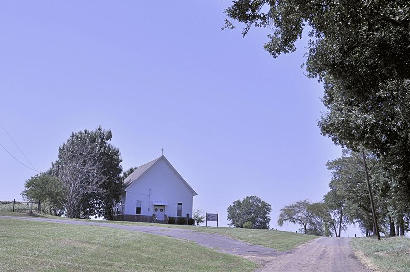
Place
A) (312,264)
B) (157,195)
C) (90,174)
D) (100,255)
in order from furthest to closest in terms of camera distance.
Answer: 1. (157,195)
2. (90,174)
3. (312,264)
4. (100,255)

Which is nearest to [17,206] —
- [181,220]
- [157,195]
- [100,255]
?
[157,195]

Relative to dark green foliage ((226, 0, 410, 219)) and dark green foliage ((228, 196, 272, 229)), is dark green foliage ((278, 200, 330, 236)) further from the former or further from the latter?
dark green foliage ((226, 0, 410, 219))

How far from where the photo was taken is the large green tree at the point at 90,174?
52812mm

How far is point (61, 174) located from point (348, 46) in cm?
4874

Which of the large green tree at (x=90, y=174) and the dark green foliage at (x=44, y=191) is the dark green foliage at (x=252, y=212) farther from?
the dark green foliage at (x=44, y=191)

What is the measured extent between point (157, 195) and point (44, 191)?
672 inches

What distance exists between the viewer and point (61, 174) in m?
54.2

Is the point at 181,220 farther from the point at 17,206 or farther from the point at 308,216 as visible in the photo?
the point at 308,216

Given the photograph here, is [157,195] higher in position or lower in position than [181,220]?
higher

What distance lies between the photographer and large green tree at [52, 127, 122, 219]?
173ft

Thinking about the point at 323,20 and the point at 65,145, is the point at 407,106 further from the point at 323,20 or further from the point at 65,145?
the point at 65,145

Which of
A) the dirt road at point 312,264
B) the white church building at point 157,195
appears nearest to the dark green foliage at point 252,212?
the white church building at point 157,195

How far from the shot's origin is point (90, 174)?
54156 mm

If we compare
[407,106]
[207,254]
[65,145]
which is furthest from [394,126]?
[65,145]
